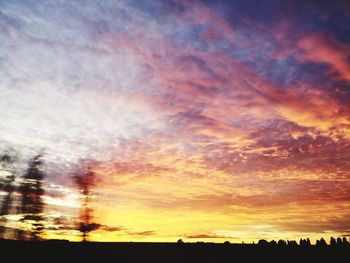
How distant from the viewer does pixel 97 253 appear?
16.9 metres

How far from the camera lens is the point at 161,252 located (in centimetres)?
1809

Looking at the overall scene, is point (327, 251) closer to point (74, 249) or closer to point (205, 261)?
point (205, 261)

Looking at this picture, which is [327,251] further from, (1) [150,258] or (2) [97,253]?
(2) [97,253]

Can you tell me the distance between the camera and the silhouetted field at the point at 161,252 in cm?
1591

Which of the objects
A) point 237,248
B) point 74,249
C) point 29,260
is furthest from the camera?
point 237,248

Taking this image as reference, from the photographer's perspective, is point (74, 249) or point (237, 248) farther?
point (237, 248)

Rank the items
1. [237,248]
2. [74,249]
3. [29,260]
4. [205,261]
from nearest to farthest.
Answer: [29,260] < [74,249] < [205,261] < [237,248]

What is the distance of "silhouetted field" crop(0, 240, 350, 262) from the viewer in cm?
1591

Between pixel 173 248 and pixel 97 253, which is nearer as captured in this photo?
pixel 97 253

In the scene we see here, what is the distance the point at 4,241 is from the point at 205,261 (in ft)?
33.9

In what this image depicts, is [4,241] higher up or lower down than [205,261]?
higher up

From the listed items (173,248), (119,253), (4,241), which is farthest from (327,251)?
(4,241)

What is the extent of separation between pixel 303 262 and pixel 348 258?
2560 millimetres

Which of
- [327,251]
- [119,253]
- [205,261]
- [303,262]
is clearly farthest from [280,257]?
[119,253]
